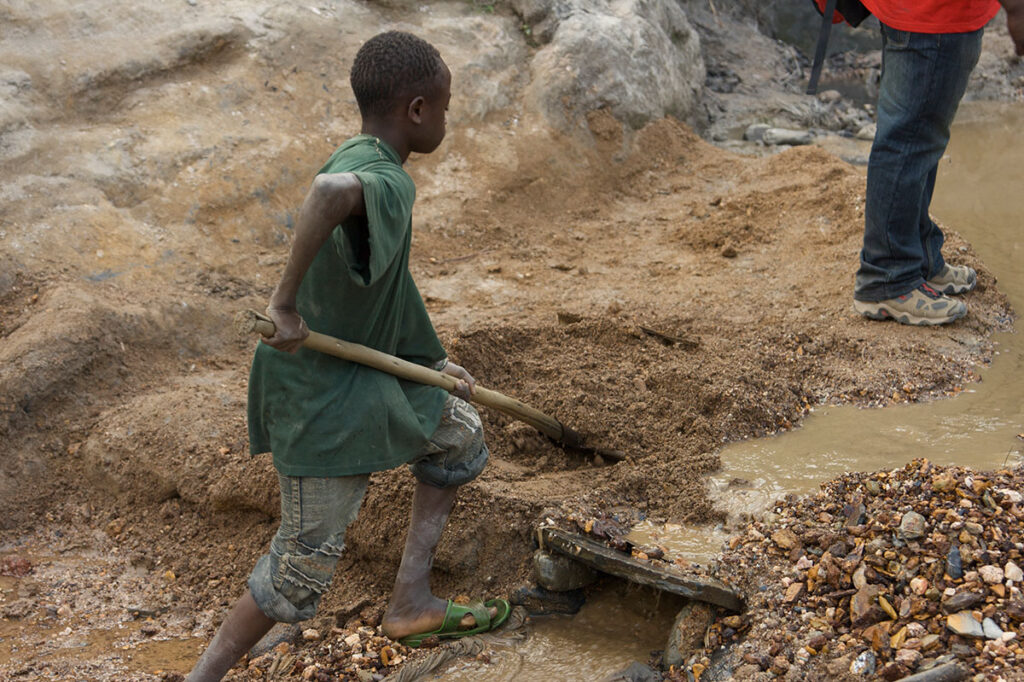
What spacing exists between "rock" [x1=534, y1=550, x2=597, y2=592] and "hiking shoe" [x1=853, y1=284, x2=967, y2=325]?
1948mm

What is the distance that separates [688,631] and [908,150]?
2267 mm

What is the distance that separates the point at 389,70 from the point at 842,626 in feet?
5.54

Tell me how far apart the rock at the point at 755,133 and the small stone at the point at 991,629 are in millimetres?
5564

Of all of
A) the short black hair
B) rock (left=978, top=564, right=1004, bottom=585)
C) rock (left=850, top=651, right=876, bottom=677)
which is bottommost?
rock (left=850, top=651, right=876, bottom=677)

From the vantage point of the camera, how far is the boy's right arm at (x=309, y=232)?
6.23ft

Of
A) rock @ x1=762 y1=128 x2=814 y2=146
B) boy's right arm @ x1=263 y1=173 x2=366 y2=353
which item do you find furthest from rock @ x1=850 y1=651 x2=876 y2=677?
rock @ x1=762 y1=128 x2=814 y2=146

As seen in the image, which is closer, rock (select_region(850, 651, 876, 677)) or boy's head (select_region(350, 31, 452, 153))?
rock (select_region(850, 651, 876, 677))

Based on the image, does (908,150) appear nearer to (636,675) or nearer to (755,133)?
(636,675)

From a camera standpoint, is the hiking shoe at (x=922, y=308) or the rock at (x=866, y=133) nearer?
the hiking shoe at (x=922, y=308)

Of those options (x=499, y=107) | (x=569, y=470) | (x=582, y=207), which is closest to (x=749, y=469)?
(x=569, y=470)

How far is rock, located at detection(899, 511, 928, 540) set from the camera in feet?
7.13

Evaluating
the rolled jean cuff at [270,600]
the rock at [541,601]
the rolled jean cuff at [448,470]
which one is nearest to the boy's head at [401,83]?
the rolled jean cuff at [448,470]

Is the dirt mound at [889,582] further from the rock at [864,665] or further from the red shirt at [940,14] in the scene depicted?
the red shirt at [940,14]

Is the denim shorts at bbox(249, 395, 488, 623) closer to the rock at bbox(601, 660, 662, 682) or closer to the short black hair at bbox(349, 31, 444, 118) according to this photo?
the rock at bbox(601, 660, 662, 682)
